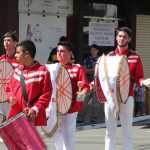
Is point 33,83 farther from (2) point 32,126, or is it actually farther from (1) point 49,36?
(1) point 49,36

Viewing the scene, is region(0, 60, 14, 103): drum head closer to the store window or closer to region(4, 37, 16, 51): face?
region(4, 37, 16, 51): face

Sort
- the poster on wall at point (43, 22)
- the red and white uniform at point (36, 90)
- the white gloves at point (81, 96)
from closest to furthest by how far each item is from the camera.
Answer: the red and white uniform at point (36, 90), the white gloves at point (81, 96), the poster on wall at point (43, 22)

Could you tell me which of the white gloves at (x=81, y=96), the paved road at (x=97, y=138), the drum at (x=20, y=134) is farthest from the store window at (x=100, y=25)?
the drum at (x=20, y=134)

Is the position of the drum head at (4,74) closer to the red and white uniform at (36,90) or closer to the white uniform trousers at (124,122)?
the white uniform trousers at (124,122)

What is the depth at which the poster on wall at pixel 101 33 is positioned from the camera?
51.3ft

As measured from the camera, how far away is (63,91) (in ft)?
24.9

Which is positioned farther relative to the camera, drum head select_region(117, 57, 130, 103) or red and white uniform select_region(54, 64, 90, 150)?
drum head select_region(117, 57, 130, 103)

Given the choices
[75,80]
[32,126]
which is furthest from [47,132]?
[32,126]

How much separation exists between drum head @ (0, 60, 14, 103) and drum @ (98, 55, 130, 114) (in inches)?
49.5

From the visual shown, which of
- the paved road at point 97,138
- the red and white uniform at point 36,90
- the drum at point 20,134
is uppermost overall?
the red and white uniform at point 36,90

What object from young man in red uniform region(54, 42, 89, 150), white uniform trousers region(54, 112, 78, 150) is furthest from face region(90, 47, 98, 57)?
white uniform trousers region(54, 112, 78, 150)

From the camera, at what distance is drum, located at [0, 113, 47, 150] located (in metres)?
5.70

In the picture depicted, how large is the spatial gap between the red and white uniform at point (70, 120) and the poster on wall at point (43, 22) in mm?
6443

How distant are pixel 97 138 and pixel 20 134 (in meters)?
5.90
